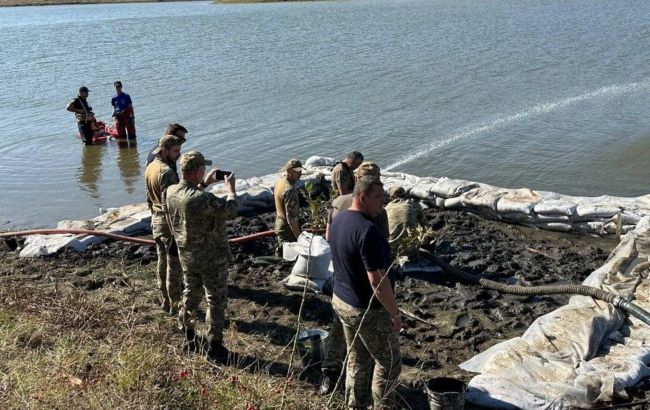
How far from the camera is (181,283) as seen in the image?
254 inches

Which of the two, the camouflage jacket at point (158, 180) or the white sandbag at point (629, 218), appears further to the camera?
the white sandbag at point (629, 218)

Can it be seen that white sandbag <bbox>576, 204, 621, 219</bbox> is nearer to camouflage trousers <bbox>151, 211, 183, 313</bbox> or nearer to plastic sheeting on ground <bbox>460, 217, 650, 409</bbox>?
plastic sheeting on ground <bbox>460, 217, 650, 409</bbox>

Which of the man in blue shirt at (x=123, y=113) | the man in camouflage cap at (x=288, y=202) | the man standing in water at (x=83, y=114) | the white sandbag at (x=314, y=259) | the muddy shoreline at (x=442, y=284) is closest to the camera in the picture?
the muddy shoreline at (x=442, y=284)

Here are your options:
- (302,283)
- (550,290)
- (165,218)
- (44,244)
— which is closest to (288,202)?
(302,283)

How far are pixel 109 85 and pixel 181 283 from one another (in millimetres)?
16342

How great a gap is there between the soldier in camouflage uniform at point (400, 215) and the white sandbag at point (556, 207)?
1836 mm

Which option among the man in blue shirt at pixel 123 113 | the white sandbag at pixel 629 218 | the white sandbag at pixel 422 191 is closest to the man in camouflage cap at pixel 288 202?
the white sandbag at pixel 422 191

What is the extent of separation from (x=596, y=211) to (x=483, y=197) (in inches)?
55.9

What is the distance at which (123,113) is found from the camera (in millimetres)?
14766

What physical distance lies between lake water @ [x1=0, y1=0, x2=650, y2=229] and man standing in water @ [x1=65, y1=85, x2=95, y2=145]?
0.90 feet

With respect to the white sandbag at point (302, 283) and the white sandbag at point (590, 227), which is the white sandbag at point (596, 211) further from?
the white sandbag at point (302, 283)

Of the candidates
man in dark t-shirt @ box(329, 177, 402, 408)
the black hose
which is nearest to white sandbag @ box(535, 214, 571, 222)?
the black hose

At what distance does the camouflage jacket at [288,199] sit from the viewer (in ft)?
24.4

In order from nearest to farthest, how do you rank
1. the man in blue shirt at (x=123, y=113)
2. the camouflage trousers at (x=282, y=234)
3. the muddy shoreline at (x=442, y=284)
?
the muddy shoreline at (x=442, y=284) → the camouflage trousers at (x=282, y=234) → the man in blue shirt at (x=123, y=113)
